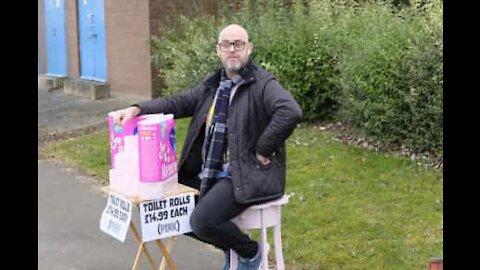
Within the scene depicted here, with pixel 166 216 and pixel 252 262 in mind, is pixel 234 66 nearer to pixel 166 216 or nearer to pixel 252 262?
pixel 166 216

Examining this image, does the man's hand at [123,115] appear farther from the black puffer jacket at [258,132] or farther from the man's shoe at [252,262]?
the man's shoe at [252,262]

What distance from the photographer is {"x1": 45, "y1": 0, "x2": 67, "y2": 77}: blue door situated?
16094 millimetres

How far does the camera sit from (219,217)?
3.90 metres

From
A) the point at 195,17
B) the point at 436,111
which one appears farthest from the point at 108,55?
the point at 436,111

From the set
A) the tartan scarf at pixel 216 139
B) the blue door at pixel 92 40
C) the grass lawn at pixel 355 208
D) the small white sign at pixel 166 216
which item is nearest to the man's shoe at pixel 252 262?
A: the small white sign at pixel 166 216

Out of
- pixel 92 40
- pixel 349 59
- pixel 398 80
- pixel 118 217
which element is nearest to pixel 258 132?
pixel 118 217

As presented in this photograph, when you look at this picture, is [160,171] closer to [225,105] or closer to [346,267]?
[225,105]

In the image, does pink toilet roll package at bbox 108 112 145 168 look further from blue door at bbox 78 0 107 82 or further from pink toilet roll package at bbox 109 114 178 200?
blue door at bbox 78 0 107 82

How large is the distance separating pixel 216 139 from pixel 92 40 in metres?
11.3

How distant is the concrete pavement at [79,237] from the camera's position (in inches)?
201

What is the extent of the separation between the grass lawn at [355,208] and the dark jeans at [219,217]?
3.35ft

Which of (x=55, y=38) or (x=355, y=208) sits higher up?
(x=55, y=38)

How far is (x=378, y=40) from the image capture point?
309 inches

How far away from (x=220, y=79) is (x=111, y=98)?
32.1ft
